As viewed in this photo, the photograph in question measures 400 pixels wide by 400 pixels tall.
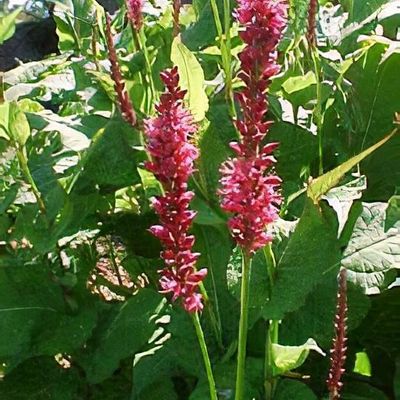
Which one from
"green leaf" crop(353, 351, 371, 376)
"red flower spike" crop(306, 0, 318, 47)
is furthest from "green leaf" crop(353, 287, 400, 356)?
"red flower spike" crop(306, 0, 318, 47)

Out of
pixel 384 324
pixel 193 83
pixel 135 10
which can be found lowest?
pixel 384 324

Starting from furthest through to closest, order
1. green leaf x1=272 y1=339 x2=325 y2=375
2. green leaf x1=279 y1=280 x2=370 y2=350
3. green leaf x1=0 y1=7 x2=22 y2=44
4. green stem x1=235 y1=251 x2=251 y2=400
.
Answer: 1. green leaf x1=0 y1=7 x2=22 y2=44
2. green leaf x1=279 y1=280 x2=370 y2=350
3. green leaf x1=272 y1=339 x2=325 y2=375
4. green stem x1=235 y1=251 x2=251 y2=400

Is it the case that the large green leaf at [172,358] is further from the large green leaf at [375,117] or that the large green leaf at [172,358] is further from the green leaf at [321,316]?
the large green leaf at [375,117]

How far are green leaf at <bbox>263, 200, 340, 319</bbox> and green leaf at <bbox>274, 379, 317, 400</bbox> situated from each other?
14 centimetres

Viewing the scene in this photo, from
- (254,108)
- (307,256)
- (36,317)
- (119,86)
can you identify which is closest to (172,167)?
(254,108)

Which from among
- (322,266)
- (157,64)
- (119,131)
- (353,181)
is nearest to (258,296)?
(322,266)

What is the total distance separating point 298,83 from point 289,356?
0.57m

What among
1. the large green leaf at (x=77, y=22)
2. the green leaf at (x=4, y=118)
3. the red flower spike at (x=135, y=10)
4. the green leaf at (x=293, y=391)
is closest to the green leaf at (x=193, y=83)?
the red flower spike at (x=135, y=10)

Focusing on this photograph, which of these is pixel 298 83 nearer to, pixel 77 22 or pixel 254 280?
pixel 254 280

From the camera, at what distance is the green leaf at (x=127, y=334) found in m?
1.65

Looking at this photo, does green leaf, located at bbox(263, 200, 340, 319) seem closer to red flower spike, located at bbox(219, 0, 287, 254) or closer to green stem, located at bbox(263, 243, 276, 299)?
green stem, located at bbox(263, 243, 276, 299)

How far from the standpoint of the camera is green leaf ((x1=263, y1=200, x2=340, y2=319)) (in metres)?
1.48

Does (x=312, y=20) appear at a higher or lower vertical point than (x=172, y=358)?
higher

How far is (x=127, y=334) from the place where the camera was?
1.66 metres
